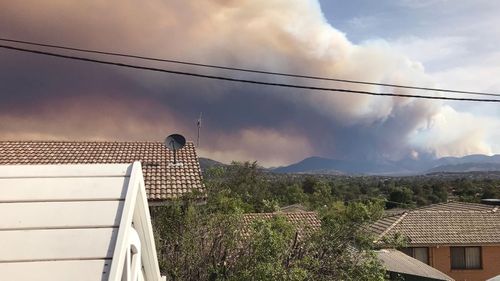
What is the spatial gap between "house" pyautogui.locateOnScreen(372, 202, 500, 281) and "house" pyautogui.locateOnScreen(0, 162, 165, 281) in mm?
24411

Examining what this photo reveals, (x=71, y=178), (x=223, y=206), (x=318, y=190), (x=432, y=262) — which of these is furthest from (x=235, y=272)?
(x=432, y=262)

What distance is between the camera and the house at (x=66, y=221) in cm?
188

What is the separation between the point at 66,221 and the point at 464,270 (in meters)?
28.1

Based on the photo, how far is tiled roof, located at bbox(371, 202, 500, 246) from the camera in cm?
2592

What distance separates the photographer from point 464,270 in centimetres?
2606

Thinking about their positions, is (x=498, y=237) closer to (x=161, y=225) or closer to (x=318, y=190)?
(x=318, y=190)

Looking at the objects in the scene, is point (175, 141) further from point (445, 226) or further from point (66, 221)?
point (445, 226)

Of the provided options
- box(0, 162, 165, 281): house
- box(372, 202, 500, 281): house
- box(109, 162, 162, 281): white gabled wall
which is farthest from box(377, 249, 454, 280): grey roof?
box(0, 162, 165, 281): house

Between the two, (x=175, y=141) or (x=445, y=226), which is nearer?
(x=175, y=141)

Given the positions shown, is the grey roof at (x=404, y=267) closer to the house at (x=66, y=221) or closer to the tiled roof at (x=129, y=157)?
the tiled roof at (x=129, y=157)

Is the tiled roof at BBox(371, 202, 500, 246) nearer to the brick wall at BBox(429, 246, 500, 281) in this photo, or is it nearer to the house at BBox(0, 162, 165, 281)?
the brick wall at BBox(429, 246, 500, 281)

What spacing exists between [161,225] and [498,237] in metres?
21.8

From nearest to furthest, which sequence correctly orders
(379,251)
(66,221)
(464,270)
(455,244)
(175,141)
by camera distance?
(66,221) → (379,251) → (175,141) → (455,244) → (464,270)

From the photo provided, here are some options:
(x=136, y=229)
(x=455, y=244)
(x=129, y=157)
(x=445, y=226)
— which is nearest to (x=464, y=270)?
(x=455, y=244)
